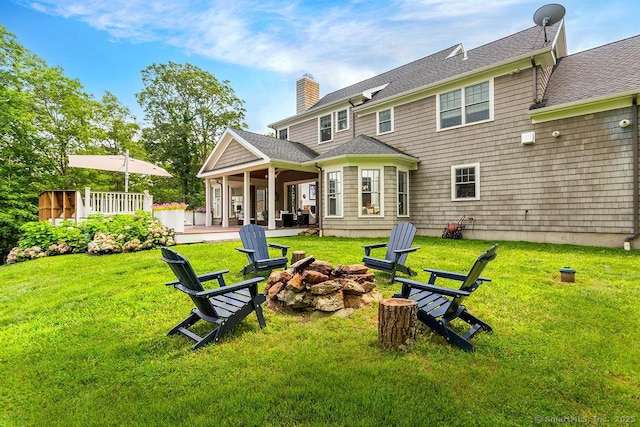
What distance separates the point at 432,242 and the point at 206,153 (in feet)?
72.5

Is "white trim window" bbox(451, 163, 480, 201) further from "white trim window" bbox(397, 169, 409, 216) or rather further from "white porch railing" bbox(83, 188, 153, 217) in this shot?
"white porch railing" bbox(83, 188, 153, 217)

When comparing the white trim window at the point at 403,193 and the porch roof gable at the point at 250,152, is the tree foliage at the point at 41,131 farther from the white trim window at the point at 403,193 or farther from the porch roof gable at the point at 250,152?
the white trim window at the point at 403,193

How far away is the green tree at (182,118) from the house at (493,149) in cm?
1308

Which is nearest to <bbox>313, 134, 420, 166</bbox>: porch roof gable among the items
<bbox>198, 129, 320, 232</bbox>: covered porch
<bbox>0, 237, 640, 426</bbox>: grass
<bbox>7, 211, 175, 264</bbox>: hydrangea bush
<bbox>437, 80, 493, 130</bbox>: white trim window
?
<bbox>437, 80, 493, 130</bbox>: white trim window

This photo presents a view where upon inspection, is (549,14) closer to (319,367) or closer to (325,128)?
(325,128)

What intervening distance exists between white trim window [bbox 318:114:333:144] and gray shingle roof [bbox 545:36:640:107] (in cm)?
819

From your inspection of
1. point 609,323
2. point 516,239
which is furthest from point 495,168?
point 609,323

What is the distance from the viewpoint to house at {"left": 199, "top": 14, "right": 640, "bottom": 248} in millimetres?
7785

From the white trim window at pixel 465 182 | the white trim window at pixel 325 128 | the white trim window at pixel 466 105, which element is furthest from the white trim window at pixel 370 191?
the white trim window at pixel 325 128

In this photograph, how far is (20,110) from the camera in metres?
15.1

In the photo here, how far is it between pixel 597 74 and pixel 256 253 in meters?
10.6

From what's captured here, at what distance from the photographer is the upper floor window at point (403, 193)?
11.1 metres

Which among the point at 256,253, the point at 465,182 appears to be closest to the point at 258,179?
the point at 465,182

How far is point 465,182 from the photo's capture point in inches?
398
